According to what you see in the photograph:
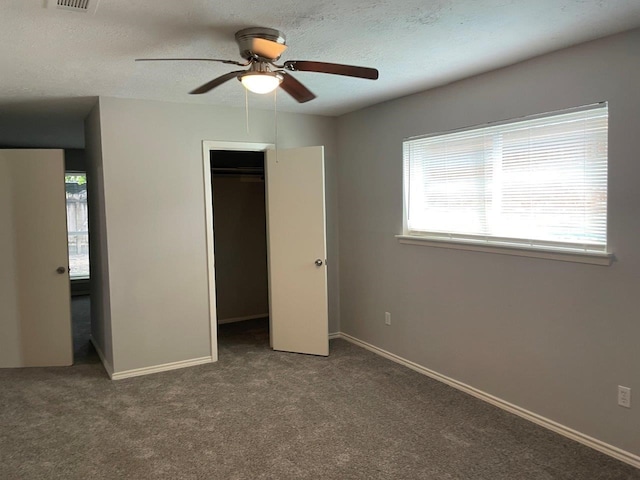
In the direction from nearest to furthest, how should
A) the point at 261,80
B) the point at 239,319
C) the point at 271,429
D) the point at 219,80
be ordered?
the point at 261,80
the point at 219,80
the point at 271,429
the point at 239,319

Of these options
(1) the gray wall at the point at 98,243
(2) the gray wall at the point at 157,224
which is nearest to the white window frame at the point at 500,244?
(2) the gray wall at the point at 157,224

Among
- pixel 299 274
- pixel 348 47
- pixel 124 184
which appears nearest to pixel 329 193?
pixel 299 274

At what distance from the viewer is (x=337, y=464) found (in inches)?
106

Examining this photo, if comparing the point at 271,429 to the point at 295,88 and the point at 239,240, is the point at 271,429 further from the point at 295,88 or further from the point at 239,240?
the point at 239,240

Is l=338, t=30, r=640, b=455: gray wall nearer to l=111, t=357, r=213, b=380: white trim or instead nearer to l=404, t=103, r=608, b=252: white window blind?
l=404, t=103, r=608, b=252: white window blind

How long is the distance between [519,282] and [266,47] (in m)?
2.22

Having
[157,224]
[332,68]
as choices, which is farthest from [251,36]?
[157,224]

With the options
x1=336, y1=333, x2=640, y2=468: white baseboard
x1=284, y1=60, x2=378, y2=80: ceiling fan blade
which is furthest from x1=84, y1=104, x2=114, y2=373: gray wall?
x1=336, y1=333, x2=640, y2=468: white baseboard

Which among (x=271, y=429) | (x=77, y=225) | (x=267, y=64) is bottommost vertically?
(x=271, y=429)

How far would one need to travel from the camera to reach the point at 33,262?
14.6 feet

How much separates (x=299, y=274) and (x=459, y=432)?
7.05 ft

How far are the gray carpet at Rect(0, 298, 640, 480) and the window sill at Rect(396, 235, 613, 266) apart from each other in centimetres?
112

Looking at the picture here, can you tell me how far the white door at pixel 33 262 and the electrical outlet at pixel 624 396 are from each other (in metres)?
4.51

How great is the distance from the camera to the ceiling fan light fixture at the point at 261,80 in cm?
244
